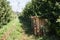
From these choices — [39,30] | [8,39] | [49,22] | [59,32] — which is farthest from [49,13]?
[8,39]

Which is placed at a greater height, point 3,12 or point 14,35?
point 14,35

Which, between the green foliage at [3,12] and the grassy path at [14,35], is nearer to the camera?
the grassy path at [14,35]

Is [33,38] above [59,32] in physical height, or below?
below

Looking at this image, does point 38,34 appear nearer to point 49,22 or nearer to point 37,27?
point 37,27

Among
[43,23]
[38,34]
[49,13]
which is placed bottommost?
[38,34]

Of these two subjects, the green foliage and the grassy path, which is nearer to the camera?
the grassy path

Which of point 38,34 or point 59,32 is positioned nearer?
point 59,32

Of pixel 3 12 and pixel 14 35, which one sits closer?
pixel 14 35

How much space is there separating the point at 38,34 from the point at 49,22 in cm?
222

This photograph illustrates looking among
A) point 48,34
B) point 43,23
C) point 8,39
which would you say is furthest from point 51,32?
point 8,39

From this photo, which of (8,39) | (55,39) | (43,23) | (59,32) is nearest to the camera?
(59,32)

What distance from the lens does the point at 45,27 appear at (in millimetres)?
16531

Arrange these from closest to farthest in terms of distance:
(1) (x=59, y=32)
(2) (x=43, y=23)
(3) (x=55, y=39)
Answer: (1) (x=59, y=32) < (3) (x=55, y=39) < (2) (x=43, y=23)

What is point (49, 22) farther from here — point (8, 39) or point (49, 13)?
point (8, 39)
